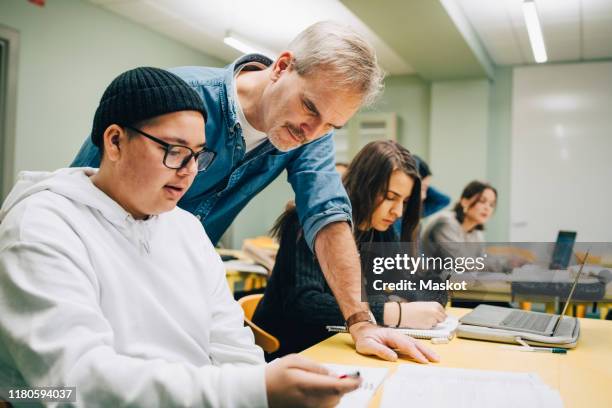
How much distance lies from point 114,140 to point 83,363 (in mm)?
394

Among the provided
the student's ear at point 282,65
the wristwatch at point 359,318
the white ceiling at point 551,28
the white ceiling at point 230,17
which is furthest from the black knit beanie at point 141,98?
the white ceiling at point 551,28

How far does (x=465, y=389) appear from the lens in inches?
39.8

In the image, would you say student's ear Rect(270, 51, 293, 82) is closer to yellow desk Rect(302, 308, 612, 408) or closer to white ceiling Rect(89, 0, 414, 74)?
yellow desk Rect(302, 308, 612, 408)

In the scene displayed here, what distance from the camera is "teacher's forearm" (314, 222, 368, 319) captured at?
4.72 feet

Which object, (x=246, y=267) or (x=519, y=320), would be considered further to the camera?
(x=246, y=267)

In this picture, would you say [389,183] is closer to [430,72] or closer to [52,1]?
[52,1]

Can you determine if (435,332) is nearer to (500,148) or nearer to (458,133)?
(458,133)

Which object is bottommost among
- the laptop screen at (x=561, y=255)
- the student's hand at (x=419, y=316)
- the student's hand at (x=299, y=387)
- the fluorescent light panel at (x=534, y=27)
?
the student's hand at (x=419, y=316)

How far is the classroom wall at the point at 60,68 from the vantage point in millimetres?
4039

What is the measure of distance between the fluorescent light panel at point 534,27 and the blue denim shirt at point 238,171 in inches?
117

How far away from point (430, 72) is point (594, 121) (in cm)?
184

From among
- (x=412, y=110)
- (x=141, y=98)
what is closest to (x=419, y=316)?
(x=141, y=98)

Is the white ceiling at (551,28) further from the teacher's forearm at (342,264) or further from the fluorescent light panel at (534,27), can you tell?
the teacher's forearm at (342,264)

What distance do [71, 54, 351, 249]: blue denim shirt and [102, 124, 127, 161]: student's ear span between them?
18.2 inches
